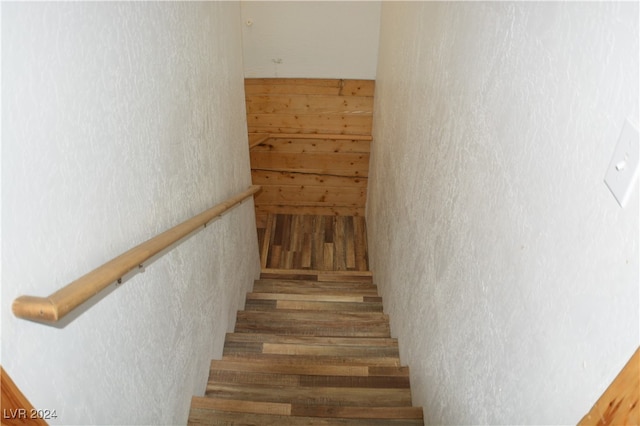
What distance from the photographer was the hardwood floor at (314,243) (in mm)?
4914

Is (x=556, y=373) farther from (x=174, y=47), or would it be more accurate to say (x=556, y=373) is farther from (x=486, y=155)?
(x=174, y=47)

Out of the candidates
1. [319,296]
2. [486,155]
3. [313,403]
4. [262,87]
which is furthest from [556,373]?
[262,87]

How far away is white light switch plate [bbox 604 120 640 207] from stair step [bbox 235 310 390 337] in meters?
2.27

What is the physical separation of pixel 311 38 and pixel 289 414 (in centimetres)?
339

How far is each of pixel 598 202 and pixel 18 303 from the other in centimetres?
99

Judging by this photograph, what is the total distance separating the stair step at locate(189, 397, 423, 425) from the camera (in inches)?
78.0

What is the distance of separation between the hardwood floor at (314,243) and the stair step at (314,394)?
258cm

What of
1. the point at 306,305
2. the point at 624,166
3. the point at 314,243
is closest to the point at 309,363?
the point at 306,305

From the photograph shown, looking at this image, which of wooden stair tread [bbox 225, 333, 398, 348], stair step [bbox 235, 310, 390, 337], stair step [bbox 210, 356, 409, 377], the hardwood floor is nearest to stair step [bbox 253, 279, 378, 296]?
stair step [bbox 235, 310, 390, 337]

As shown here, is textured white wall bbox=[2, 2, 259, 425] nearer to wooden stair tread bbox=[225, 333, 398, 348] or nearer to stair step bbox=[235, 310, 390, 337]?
wooden stair tread bbox=[225, 333, 398, 348]

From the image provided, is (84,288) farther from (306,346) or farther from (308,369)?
(306,346)

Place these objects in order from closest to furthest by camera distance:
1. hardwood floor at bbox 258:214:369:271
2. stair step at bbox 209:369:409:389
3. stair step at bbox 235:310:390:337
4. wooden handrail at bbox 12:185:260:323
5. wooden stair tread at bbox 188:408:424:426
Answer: wooden handrail at bbox 12:185:260:323, wooden stair tread at bbox 188:408:424:426, stair step at bbox 209:369:409:389, stair step at bbox 235:310:390:337, hardwood floor at bbox 258:214:369:271

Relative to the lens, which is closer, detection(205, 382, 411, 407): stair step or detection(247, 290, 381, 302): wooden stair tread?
detection(205, 382, 411, 407): stair step

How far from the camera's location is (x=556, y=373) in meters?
0.91
